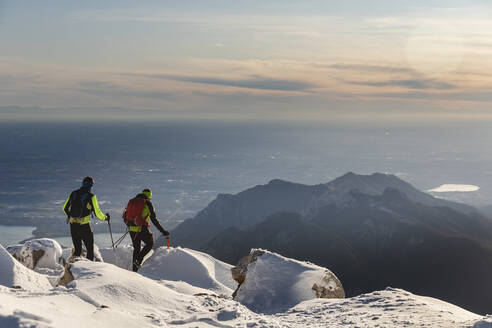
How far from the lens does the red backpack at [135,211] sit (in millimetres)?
14945

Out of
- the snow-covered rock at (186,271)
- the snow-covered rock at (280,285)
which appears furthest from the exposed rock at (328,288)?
the snow-covered rock at (186,271)

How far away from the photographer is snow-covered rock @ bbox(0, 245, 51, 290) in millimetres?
11422

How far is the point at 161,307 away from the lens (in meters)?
8.98

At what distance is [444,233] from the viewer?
105875 millimetres

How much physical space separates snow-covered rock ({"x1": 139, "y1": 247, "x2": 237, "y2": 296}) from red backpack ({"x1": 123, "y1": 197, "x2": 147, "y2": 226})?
2177 mm

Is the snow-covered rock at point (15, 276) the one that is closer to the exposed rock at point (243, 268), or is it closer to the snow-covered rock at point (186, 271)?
the snow-covered rock at point (186, 271)

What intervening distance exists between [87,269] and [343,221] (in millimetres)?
121872

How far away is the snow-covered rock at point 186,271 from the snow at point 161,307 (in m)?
2.55

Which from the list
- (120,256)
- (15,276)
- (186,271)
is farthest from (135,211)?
(120,256)

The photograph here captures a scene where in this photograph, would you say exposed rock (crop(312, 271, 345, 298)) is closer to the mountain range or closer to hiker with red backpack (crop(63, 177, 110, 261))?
hiker with red backpack (crop(63, 177, 110, 261))

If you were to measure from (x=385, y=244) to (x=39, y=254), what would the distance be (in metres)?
103

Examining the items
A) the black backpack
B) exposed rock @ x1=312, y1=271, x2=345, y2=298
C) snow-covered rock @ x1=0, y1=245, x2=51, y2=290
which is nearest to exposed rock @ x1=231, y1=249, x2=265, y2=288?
exposed rock @ x1=312, y1=271, x2=345, y2=298

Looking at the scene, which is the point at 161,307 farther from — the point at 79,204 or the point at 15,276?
the point at 79,204

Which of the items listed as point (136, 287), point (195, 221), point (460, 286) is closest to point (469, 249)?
point (460, 286)
